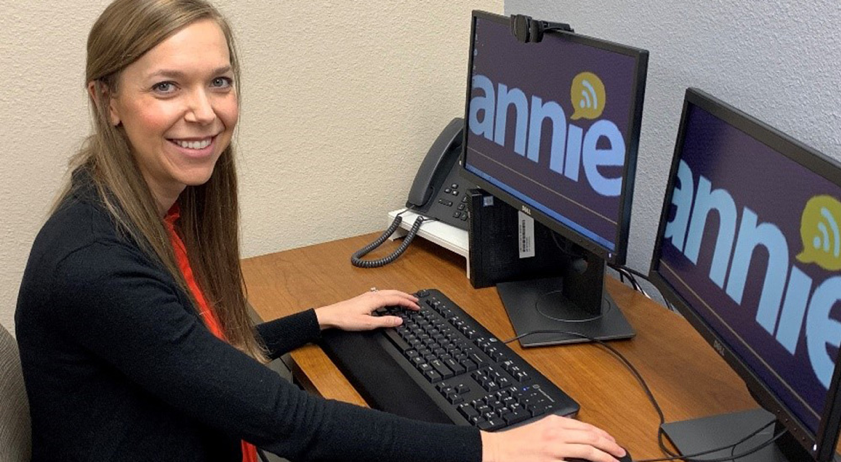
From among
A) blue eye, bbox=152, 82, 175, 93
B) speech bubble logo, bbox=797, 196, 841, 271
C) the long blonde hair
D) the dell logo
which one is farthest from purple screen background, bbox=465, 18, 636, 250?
blue eye, bbox=152, 82, 175, 93

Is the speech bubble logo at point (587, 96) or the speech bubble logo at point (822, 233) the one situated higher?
the speech bubble logo at point (587, 96)

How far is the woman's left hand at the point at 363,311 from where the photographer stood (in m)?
1.34

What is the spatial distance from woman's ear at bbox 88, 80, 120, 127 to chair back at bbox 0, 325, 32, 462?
35 centimetres

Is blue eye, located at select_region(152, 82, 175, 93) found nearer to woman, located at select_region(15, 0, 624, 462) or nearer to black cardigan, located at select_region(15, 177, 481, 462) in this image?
woman, located at select_region(15, 0, 624, 462)

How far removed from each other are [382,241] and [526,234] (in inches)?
14.0

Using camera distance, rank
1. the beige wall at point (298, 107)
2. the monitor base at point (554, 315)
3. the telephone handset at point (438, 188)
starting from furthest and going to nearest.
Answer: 1. the telephone handset at point (438, 188)
2. the beige wall at point (298, 107)
3. the monitor base at point (554, 315)

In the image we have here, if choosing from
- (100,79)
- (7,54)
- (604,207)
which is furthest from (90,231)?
(604,207)

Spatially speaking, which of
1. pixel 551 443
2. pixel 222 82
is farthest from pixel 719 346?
pixel 222 82

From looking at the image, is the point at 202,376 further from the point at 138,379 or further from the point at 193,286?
the point at 193,286

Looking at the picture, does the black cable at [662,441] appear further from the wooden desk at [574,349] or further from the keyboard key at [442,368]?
the keyboard key at [442,368]

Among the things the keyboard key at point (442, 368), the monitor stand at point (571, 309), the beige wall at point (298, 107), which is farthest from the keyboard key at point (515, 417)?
the beige wall at point (298, 107)

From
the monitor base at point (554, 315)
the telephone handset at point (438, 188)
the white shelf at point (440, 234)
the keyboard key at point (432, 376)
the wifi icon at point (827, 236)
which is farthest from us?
the telephone handset at point (438, 188)

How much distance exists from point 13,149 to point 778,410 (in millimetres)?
1323

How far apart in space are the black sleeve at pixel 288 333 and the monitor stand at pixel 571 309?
1.11 ft
